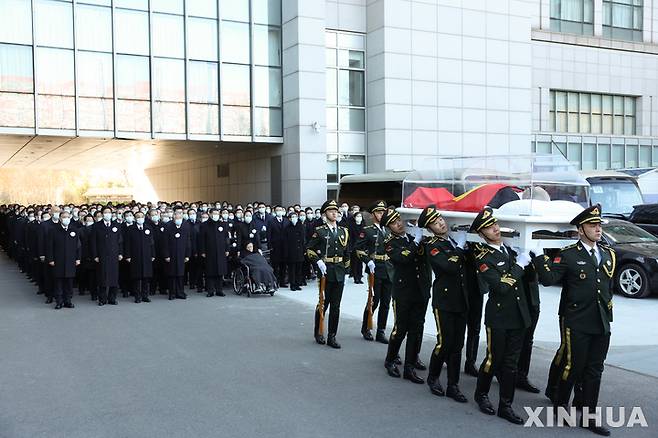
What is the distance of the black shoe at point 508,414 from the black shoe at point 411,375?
1307 mm

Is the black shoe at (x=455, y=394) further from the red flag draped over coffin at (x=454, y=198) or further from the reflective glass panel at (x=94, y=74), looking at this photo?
the reflective glass panel at (x=94, y=74)

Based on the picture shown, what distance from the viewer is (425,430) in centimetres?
569

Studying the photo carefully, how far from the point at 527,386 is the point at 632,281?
693 centimetres

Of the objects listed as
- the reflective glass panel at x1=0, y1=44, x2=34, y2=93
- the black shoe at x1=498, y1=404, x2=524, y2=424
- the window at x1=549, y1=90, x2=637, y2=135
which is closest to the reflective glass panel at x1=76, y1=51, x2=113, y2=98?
the reflective glass panel at x1=0, y1=44, x2=34, y2=93

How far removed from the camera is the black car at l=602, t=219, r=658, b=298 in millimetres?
12422

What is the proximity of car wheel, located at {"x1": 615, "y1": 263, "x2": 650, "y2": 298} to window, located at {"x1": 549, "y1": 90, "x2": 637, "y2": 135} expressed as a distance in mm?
23094

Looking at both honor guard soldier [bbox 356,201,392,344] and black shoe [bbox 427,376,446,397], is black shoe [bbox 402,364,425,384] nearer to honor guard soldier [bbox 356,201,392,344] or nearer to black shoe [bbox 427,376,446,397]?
black shoe [bbox 427,376,446,397]

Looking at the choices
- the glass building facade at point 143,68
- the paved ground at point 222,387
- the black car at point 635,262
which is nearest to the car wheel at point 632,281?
the black car at point 635,262

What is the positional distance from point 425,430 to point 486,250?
1.69 meters

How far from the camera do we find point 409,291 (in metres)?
7.38

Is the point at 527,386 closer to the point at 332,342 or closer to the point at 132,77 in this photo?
the point at 332,342

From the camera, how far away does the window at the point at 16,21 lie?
20812 millimetres

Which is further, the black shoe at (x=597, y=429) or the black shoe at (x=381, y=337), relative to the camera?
the black shoe at (x=381, y=337)

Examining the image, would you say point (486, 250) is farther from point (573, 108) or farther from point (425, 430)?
point (573, 108)
